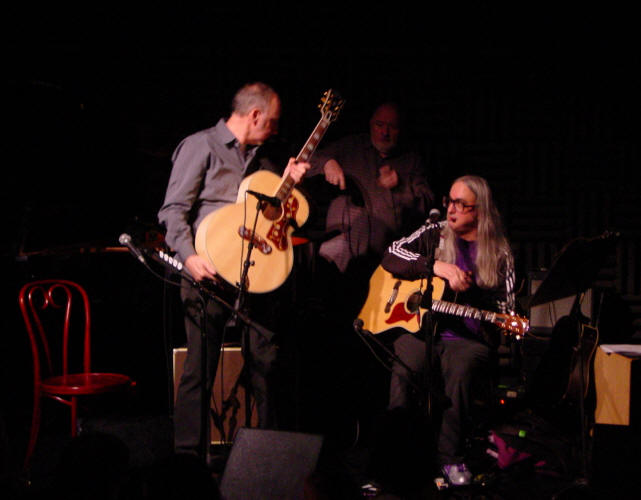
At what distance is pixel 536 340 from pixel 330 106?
2459 mm

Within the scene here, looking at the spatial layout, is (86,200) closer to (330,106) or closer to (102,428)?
(102,428)

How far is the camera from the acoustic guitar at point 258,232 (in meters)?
3.43

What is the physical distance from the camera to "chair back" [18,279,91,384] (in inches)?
156

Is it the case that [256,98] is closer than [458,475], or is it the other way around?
[458,475]

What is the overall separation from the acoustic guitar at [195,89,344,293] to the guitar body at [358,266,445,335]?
3.04ft

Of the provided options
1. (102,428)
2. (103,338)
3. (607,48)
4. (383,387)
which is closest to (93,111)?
(103,338)

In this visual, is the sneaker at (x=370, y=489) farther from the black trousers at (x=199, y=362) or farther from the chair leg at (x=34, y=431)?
the chair leg at (x=34, y=431)

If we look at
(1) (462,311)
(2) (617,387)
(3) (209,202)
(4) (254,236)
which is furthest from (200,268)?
(2) (617,387)

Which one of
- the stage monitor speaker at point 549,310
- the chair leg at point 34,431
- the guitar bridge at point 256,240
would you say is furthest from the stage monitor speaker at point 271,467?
the stage monitor speaker at point 549,310

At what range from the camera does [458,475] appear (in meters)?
3.52

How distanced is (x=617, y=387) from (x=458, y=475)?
→ 1.21 meters

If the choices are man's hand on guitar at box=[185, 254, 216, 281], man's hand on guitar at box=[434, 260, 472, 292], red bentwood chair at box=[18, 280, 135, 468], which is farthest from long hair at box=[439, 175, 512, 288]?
red bentwood chair at box=[18, 280, 135, 468]

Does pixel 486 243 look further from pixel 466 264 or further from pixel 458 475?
pixel 458 475

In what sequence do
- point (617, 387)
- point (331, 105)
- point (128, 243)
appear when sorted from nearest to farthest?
point (128, 243) → point (331, 105) → point (617, 387)
